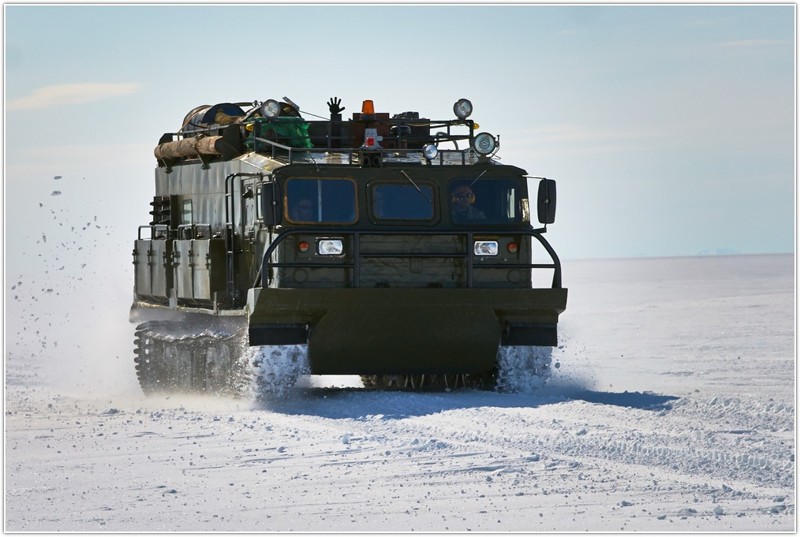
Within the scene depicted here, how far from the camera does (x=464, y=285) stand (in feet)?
55.0

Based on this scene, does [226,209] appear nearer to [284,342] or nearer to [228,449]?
[284,342]

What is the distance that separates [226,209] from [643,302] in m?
27.1

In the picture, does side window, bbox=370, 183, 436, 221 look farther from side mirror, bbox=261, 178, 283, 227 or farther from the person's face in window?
side mirror, bbox=261, 178, 283, 227

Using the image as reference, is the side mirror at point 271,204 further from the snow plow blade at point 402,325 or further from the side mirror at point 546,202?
the side mirror at point 546,202

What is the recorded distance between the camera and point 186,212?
794 inches

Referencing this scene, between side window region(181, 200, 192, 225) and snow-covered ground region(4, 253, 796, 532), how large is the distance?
228 centimetres

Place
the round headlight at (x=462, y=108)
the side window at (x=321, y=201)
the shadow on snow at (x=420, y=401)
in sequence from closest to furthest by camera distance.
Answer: the shadow on snow at (x=420, y=401)
the side window at (x=321, y=201)
the round headlight at (x=462, y=108)

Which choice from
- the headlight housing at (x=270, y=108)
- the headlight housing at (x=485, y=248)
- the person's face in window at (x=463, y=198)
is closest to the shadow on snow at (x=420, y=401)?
the headlight housing at (x=485, y=248)

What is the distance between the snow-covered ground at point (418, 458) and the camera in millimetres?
10562

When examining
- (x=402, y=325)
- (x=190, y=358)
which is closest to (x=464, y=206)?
(x=402, y=325)

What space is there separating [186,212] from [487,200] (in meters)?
4.72

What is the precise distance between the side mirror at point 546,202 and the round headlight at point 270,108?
3041 mm

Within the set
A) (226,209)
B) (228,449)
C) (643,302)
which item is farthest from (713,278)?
(228,449)

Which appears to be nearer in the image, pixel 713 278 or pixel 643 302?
pixel 643 302
